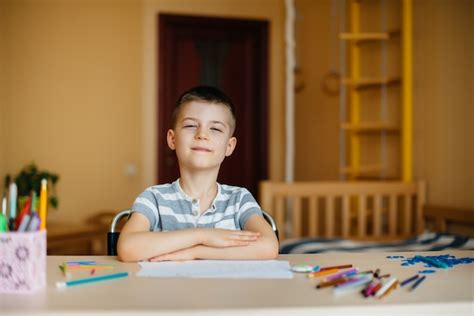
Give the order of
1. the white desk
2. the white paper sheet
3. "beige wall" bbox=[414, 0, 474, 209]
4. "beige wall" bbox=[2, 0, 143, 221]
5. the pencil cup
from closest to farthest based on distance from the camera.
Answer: the white desk → the pencil cup → the white paper sheet → "beige wall" bbox=[414, 0, 474, 209] → "beige wall" bbox=[2, 0, 143, 221]

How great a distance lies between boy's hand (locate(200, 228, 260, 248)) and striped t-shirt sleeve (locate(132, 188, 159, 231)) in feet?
0.59

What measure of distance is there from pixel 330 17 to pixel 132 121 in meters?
1.60

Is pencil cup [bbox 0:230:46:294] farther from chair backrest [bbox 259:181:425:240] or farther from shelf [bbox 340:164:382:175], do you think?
shelf [bbox 340:164:382:175]

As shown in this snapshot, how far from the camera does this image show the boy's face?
4.24 feet

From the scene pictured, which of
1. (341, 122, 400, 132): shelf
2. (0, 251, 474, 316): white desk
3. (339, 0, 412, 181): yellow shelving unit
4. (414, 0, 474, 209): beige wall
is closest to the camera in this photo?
(0, 251, 474, 316): white desk

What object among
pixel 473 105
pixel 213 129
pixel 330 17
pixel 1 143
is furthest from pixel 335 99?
pixel 213 129

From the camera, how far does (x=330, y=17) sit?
165 inches

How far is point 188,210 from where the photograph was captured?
135cm

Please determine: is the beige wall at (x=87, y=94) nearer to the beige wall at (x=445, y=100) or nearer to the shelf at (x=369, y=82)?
the shelf at (x=369, y=82)

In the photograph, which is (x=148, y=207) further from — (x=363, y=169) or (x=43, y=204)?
(x=363, y=169)

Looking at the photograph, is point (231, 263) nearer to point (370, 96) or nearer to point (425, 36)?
point (425, 36)

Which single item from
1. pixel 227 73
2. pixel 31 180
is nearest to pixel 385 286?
pixel 31 180

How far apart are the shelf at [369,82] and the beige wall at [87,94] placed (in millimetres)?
1550

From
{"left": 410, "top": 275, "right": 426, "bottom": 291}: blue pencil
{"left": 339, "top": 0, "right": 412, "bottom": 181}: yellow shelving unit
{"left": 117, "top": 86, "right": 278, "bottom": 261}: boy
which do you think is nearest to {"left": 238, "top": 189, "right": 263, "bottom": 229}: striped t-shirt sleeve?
{"left": 117, "top": 86, "right": 278, "bottom": 261}: boy
